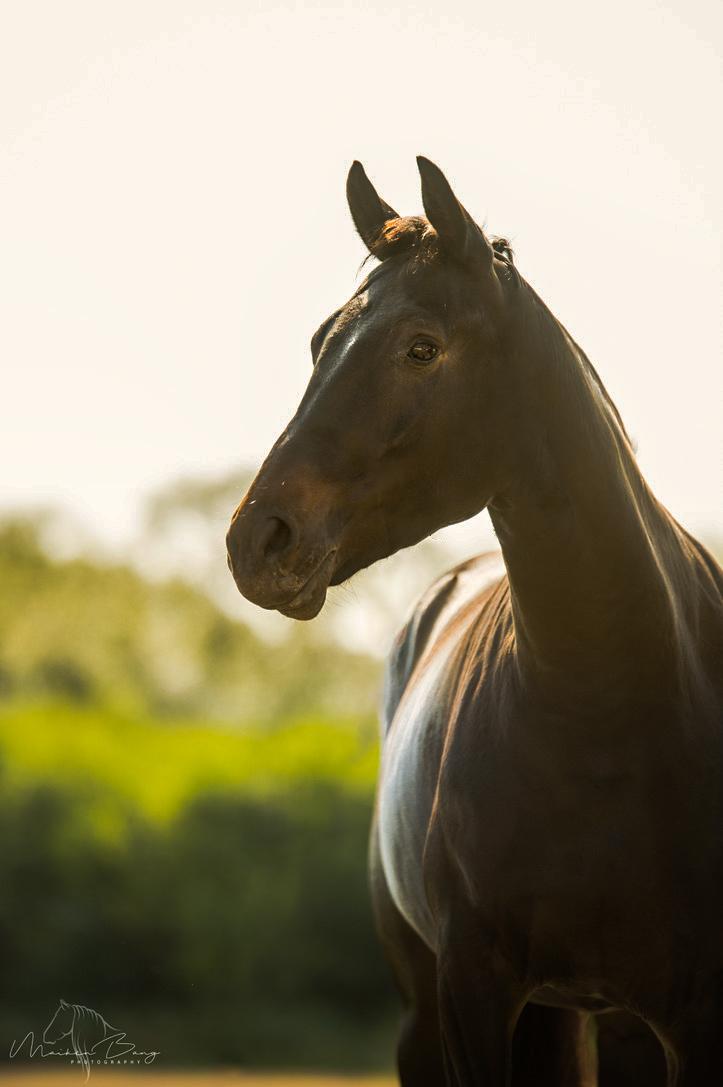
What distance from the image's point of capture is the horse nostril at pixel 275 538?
2.27m

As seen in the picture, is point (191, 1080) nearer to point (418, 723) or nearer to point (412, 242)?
point (418, 723)

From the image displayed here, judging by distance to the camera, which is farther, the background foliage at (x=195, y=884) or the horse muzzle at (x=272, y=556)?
the background foliage at (x=195, y=884)

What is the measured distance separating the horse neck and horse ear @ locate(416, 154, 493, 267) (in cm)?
16

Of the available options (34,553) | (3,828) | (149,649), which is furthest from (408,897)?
(34,553)

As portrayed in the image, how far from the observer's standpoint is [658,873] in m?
2.58

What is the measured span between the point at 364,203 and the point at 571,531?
862 millimetres

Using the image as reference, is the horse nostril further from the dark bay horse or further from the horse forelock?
the horse forelock

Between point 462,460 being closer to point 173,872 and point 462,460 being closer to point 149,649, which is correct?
point 173,872

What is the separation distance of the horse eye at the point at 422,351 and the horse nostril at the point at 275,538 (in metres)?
0.42

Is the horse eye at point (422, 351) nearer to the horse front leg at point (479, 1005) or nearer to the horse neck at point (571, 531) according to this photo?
the horse neck at point (571, 531)

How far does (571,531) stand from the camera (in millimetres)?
2576

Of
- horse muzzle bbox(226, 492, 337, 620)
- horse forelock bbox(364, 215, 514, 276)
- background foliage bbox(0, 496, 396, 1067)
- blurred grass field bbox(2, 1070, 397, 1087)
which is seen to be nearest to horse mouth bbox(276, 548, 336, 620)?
horse muzzle bbox(226, 492, 337, 620)

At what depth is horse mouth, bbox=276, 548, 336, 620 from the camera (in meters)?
2.34

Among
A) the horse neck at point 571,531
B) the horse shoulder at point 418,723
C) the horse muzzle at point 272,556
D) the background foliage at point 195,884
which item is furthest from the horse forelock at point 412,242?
the background foliage at point 195,884
